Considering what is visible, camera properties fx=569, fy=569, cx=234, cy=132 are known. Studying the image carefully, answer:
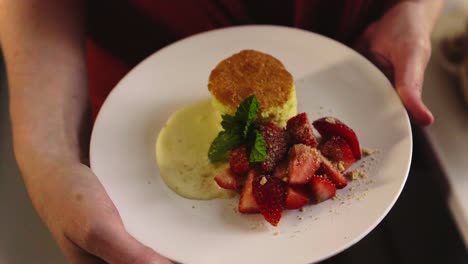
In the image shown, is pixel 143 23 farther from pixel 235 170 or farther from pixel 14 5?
pixel 235 170

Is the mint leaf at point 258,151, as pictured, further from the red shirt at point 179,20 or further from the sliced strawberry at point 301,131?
the red shirt at point 179,20

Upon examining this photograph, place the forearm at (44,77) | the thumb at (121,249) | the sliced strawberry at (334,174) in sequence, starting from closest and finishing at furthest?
1. the thumb at (121,249)
2. the sliced strawberry at (334,174)
3. the forearm at (44,77)

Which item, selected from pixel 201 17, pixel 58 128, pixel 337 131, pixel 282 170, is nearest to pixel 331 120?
pixel 337 131

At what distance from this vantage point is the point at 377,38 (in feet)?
3.89

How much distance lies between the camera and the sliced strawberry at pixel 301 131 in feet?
3.11

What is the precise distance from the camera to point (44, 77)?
1097 millimetres

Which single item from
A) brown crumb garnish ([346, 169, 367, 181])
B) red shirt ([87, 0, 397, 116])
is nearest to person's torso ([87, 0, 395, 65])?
red shirt ([87, 0, 397, 116])

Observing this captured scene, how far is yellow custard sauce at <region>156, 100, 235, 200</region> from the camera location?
956 millimetres

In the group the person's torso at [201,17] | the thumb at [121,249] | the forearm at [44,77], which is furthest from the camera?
the person's torso at [201,17]

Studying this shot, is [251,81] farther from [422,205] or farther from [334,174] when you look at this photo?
[422,205]

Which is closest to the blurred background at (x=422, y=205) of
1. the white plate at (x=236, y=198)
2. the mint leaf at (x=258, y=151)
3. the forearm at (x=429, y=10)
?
the forearm at (x=429, y=10)

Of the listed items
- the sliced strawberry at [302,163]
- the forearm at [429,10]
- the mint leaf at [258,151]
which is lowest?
the sliced strawberry at [302,163]

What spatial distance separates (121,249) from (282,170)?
28cm

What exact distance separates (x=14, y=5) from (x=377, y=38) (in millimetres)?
741
